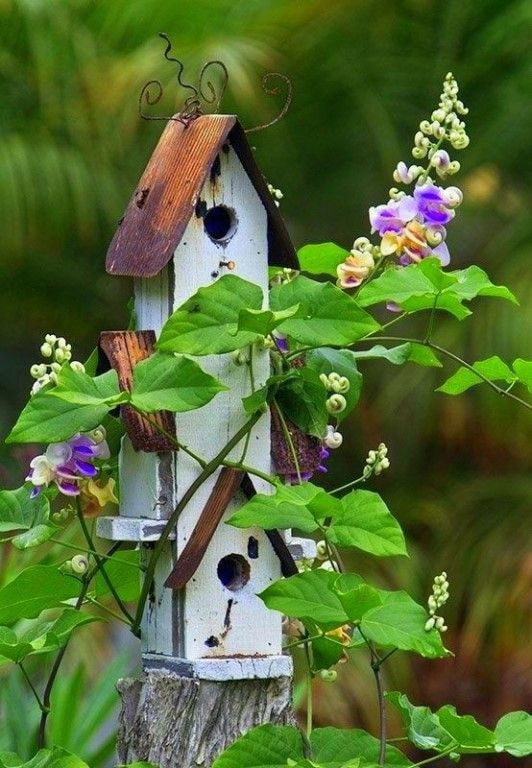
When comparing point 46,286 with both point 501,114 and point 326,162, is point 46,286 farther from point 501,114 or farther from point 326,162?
point 501,114

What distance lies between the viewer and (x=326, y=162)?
5.16 m

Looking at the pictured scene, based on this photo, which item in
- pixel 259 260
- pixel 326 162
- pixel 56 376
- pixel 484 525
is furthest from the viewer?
pixel 326 162

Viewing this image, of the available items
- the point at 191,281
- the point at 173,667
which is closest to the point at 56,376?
the point at 191,281

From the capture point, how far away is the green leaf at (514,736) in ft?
4.58

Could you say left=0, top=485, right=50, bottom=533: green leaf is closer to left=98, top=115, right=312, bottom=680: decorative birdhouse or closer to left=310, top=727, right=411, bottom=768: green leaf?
left=98, top=115, right=312, bottom=680: decorative birdhouse

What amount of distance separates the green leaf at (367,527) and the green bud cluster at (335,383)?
0.18 metres

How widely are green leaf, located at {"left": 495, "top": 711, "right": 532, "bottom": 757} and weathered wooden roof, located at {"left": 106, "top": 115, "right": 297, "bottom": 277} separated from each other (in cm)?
54

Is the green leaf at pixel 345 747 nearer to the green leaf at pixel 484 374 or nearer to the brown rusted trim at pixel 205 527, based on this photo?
the brown rusted trim at pixel 205 527

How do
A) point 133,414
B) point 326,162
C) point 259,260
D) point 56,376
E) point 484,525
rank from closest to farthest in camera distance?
1. point 56,376
2. point 133,414
3. point 259,260
4. point 484,525
5. point 326,162

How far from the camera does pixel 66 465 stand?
144cm

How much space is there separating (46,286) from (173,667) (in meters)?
3.79

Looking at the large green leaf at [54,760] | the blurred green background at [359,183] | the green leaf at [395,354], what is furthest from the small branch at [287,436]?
the blurred green background at [359,183]

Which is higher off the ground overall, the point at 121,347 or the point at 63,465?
the point at 121,347

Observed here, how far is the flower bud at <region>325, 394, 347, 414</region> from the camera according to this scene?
1.49 m
